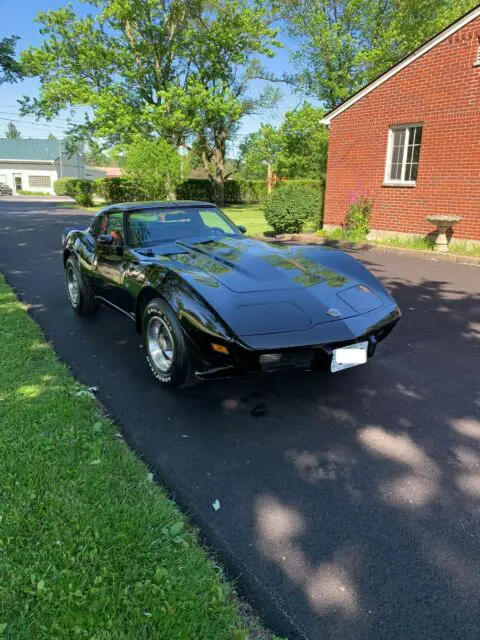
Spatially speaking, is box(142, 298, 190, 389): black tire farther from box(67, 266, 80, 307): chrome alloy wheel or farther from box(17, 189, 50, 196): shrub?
box(17, 189, 50, 196): shrub

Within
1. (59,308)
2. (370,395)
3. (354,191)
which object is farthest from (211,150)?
(370,395)

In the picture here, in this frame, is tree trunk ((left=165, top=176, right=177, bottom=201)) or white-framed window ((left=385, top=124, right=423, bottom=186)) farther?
tree trunk ((left=165, top=176, right=177, bottom=201))

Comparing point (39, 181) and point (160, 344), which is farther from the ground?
point (39, 181)

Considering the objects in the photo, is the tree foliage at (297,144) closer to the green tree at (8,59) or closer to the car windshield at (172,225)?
the green tree at (8,59)

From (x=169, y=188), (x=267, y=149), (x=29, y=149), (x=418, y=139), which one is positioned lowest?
(x=169, y=188)

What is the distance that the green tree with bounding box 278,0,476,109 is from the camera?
91.9 ft

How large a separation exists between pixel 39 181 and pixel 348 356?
65768 mm

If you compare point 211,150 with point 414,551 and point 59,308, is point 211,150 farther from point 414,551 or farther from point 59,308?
point 414,551

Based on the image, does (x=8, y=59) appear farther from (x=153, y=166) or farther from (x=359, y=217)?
(x=359, y=217)

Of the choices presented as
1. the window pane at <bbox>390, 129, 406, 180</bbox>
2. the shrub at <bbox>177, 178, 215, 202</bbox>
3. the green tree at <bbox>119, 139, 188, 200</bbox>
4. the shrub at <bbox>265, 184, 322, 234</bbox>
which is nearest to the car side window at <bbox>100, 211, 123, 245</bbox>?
the shrub at <bbox>265, 184, 322, 234</bbox>

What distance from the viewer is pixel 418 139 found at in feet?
38.0

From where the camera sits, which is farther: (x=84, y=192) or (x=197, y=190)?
(x=84, y=192)

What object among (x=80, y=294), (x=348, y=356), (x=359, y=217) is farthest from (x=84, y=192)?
(x=348, y=356)

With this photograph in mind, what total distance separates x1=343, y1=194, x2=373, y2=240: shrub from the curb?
795mm
